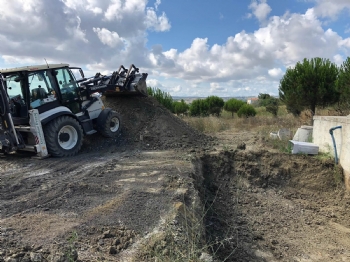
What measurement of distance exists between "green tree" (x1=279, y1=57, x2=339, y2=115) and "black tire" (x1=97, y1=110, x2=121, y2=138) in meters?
11.7

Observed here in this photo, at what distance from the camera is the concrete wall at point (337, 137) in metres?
7.03

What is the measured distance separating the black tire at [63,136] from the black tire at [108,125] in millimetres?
1056

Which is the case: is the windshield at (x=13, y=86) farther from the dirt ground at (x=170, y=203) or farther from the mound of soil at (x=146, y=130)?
the mound of soil at (x=146, y=130)

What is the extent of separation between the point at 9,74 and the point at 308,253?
795 centimetres

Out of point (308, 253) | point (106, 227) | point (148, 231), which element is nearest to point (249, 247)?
point (308, 253)

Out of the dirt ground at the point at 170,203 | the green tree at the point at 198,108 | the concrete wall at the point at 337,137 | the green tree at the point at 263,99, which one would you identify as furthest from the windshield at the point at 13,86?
the green tree at the point at 263,99

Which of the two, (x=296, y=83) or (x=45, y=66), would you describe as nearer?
(x=45, y=66)

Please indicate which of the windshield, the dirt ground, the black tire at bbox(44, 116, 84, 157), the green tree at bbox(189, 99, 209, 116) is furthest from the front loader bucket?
the green tree at bbox(189, 99, 209, 116)

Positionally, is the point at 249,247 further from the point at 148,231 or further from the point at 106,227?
the point at 106,227

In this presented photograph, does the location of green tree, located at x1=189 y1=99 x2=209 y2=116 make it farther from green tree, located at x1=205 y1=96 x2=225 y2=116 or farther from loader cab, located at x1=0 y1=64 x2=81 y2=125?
loader cab, located at x1=0 y1=64 x2=81 y2=125

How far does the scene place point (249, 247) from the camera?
4793mm

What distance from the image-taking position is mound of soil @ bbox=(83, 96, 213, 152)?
30.4ft

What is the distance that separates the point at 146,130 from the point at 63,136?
2868 mm

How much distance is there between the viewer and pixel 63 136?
8086 mm
